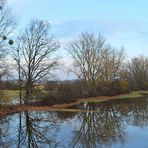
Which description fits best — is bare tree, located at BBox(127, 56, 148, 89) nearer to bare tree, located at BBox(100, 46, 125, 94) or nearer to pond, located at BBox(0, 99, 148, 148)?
bare tree, located at BBox(100, 46, 125, 94)

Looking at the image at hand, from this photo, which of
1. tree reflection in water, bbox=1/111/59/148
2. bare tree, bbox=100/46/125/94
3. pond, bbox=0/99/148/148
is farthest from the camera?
bare tree, bbox=100/46/125/94

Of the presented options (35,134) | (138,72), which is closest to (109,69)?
(138,72)

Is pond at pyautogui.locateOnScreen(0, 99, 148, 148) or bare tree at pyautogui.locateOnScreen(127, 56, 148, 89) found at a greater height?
→ bare tree at pyautogui.locateOnScreen(127, 56, 148, 89)

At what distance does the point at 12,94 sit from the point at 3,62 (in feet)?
66.5

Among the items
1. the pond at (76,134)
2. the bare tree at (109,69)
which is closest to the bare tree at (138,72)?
the bare tree at (109,69)

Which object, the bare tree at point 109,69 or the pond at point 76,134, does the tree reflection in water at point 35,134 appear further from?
the bare tree at point 109,69

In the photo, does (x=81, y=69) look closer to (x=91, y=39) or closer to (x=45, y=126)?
(x=91, y=39)

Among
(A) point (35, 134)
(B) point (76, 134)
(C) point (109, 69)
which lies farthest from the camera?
(C) point (109, 69)

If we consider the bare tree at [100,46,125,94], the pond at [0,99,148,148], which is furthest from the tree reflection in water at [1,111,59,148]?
the bare tree at [100,46,125,94]

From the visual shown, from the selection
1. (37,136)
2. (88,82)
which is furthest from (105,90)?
(37,136)

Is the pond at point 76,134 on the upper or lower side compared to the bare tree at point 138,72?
lower

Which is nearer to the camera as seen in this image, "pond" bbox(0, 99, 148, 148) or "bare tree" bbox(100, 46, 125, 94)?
"pond" bbox(0, 99, 148, 148)

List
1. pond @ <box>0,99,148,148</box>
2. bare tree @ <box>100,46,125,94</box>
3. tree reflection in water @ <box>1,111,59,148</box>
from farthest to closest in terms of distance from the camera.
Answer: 1. bare tree @ <box>100,46,125,94</box>
2. tree reflection in water @ <box>1,111,59,148</box>
3. pond @ <box>0,99,148,148</box>

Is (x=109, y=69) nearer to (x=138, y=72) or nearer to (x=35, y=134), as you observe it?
(x=138, y=72)
